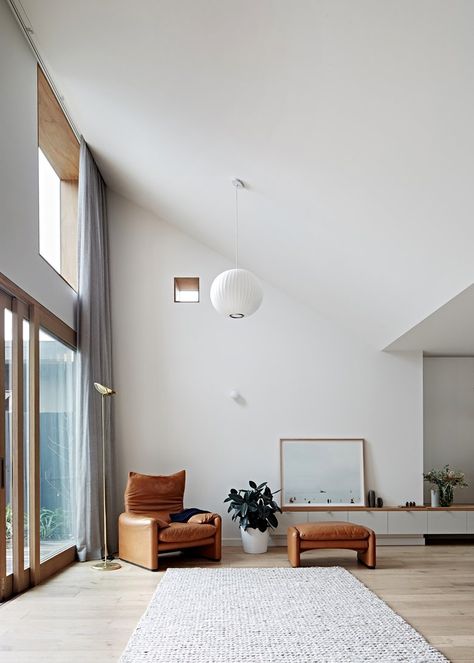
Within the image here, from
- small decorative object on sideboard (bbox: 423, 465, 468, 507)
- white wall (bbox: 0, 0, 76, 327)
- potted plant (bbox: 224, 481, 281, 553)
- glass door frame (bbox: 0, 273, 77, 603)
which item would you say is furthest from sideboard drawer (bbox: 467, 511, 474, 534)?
white wall (bbox: 0, 0, 76, 327)

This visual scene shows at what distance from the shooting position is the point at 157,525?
6895 mm

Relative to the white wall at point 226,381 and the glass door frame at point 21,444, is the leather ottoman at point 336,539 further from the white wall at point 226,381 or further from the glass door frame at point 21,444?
the glass door frame at point 21,444

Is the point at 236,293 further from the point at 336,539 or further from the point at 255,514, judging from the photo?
the point at 255,514

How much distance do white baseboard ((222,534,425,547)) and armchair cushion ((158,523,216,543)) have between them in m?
1.13

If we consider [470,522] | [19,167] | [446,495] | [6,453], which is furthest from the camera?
[446,495]

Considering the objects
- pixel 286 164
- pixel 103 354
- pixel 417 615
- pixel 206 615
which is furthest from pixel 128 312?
pixel 417 615

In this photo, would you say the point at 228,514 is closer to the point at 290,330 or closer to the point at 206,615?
the point at 290,330

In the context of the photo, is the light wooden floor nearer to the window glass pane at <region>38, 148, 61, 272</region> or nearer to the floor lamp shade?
the floor lamp shade

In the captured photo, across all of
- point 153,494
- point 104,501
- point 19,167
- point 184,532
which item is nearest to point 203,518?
point 184,532

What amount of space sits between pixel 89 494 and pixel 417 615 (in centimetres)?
356

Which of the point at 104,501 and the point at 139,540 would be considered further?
the point at 104,501

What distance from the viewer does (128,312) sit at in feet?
28.3

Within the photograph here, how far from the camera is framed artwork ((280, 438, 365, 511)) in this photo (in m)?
8.36

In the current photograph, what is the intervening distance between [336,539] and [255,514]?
116 centimetres
